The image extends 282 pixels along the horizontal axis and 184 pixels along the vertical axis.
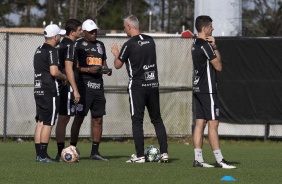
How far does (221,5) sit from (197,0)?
0.81 m

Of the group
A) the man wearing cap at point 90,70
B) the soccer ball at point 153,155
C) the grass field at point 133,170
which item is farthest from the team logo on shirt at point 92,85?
the soccer ball at point 153,155

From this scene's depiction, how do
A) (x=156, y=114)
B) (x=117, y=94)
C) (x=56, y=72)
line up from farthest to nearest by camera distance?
(x=117, y=94)
(x=156, y=114)
(x=56, y=72)

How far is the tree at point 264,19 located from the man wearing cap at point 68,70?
25.9 meters

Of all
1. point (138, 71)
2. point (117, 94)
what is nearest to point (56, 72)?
point (138, 71)

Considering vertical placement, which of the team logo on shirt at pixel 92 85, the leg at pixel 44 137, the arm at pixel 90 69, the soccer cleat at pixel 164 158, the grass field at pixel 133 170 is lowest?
the grass field at pixel 133 170

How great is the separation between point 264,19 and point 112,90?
67.1 feet

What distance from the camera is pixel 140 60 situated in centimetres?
1384

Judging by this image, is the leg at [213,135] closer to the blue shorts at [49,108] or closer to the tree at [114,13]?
the blue shorts at [49,108]

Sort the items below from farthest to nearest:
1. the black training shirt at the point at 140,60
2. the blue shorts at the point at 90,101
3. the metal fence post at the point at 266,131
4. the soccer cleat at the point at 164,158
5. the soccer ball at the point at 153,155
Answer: the metal fence post at the point at 266,131 → the blue shorts at the point at 90,101 → the soccer ball at the point at 153,155 → the soccer cleat at the point at 164,158 → the black training shirt at the point at 140,60

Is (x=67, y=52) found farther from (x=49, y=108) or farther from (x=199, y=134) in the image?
(x=199, y=134)

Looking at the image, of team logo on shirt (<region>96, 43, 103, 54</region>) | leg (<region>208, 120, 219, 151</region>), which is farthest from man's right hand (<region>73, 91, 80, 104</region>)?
leg (<region>208, 120, 219, 151</region>)

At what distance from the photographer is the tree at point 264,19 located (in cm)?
4004

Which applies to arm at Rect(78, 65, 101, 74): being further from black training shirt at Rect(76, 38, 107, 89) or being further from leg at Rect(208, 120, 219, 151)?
leg at Rect(208, 120, 219, 151)

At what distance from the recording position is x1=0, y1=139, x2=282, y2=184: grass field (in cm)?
1112
